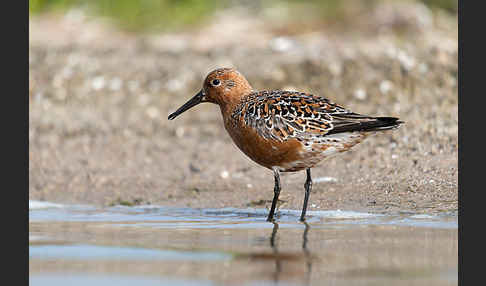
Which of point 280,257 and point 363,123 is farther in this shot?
point 363,123

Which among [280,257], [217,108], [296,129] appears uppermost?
[217,108]

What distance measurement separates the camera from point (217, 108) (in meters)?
12.6

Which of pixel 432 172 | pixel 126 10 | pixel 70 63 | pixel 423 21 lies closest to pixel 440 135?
pixel 432 172

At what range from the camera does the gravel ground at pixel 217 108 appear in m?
9.09

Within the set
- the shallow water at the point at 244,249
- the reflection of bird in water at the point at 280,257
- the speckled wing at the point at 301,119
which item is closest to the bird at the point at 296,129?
the speckled wing at the point at 301,119

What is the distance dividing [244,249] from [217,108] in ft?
22.0

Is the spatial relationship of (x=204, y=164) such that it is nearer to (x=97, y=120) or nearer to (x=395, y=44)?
(x=97, y=120)

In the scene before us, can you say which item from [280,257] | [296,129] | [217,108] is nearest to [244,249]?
[280,257]

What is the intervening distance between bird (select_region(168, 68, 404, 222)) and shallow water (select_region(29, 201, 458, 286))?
54cm

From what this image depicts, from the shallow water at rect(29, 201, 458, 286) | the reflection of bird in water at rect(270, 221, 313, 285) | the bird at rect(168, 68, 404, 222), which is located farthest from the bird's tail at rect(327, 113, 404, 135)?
the reflection of bird in water at rect(270, 221, 313, 285)

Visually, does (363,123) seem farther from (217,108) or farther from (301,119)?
(217,108)

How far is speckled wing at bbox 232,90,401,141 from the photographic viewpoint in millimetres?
7637

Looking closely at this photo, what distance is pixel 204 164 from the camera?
10438mm

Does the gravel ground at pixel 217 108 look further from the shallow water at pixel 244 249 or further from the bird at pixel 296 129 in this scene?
the shallow water at pixel 244 249
